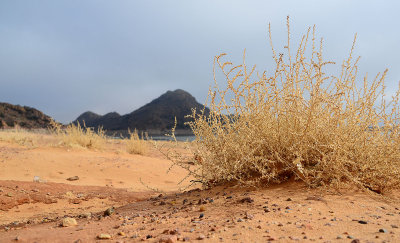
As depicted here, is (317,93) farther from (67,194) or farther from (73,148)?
(73,148)

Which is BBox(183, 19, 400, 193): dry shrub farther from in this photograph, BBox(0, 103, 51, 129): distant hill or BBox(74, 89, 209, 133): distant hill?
BBox(74, 89, 209, 133): distant hill

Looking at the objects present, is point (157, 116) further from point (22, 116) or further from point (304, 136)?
point (304, 136)

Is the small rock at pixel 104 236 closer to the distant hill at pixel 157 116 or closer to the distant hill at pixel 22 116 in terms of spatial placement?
the distant hill at pixel 22 116

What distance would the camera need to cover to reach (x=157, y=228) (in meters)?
2.39

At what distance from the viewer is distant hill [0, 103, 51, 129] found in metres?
40.3

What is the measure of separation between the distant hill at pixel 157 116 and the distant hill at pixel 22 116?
15.7 m

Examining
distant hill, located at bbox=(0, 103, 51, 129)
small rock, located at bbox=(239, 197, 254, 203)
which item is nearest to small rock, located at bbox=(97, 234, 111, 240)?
small rock, located at bbox=(239, 197, 254, 203)

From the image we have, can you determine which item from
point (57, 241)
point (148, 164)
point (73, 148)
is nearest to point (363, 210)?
point (57, 241)

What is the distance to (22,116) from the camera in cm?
4309

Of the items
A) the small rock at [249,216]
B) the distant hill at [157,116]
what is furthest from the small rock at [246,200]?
the distant hill at [157,116]

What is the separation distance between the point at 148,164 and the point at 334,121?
21.2 ft

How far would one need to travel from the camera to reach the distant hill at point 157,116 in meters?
60.7

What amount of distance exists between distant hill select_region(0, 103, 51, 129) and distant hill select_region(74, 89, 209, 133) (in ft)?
51.5

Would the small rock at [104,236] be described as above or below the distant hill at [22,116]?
below
